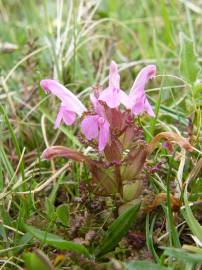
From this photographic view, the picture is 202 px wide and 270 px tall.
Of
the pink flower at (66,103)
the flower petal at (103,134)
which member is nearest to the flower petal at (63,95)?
the pink flower at (66,103)

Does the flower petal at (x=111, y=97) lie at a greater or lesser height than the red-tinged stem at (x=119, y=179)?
greater

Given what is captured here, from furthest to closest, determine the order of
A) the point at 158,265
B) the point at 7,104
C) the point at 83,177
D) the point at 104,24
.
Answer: the point at 104,24 < the point at 7,104 < the point at 83,177 < the point at 158,265

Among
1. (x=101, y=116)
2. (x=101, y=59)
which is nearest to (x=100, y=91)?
(x=101, y=116)

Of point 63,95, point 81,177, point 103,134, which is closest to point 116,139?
point 103,134

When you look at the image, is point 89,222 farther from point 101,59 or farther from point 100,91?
point 101,59

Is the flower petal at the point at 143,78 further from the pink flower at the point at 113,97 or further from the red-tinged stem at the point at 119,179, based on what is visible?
the red-tinged stem at the point at 119,179

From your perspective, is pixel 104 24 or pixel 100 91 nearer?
pixel 100 91

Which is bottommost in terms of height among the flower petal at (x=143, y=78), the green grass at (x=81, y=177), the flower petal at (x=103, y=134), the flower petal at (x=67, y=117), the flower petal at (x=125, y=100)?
the green grass at (x=81, y=177)
